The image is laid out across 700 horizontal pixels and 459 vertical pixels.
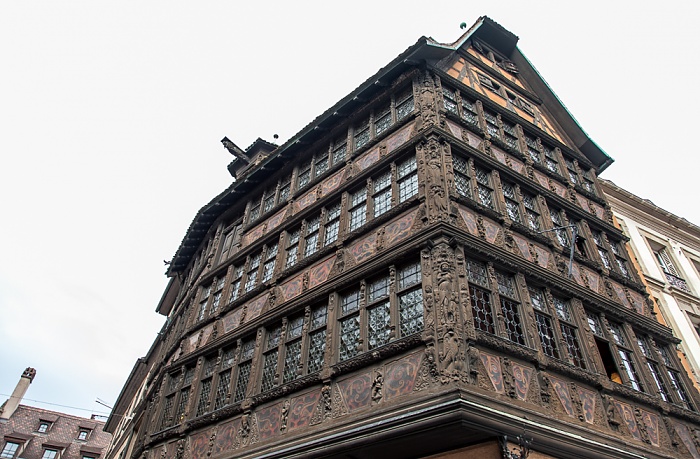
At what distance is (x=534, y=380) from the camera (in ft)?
23.6

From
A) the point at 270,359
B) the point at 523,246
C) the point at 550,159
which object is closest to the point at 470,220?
the point at 523,246

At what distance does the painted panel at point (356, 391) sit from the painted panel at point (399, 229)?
2607mm

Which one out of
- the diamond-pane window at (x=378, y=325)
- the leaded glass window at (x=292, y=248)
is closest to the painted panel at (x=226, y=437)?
the diamond-pane window at (x=378, y=325)

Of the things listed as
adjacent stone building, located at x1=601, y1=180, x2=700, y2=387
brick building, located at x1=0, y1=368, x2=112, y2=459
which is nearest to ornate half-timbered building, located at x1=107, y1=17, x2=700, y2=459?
adjacent stone building, located at x1=601, y1=180, x2=700, y2=387

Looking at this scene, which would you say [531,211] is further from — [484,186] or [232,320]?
[232,320]

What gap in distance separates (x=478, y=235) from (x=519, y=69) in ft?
34.0

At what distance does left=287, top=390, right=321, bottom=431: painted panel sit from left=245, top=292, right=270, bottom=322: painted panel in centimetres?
319

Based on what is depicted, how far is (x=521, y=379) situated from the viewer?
276 inches

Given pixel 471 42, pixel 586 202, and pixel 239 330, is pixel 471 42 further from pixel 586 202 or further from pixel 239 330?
pixel 239 330

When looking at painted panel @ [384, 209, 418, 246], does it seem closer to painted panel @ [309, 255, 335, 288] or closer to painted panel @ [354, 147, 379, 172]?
painted panel @ [309, 255, 335, 288]

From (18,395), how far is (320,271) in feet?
149

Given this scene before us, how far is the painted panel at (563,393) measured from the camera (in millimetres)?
7289

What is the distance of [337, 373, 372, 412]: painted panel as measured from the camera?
284 inches

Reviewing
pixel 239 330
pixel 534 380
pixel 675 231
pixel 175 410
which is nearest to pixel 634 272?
pixel 534 380
